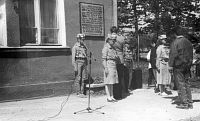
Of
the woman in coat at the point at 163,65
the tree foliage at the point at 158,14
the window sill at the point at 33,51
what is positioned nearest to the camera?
the window sill at the point at 33,51

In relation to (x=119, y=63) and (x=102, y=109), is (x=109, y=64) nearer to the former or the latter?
(x=119, y=63)

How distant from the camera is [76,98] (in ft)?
34.2

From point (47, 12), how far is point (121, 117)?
4.97 meters

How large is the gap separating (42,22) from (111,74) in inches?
117

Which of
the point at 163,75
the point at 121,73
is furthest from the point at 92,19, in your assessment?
the point at 163,75

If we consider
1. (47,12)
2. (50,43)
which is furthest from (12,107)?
(47,12)

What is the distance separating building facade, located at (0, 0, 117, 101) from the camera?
32.2 feet

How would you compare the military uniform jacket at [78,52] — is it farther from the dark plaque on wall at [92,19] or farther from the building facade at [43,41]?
the dark plaque on wall at [92,19]

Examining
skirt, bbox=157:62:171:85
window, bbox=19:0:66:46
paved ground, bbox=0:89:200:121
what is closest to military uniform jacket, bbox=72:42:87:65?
window, bbox=19:0:66:46

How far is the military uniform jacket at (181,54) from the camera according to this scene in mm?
8820

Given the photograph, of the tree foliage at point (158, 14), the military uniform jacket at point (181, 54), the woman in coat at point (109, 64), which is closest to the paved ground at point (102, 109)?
the woman in coat at point (109, 64)

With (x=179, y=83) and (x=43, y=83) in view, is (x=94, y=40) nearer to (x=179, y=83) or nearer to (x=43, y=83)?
(x=43, y=83)

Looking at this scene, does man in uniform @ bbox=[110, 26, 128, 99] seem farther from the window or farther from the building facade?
the window

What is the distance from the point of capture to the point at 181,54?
8.84 m
